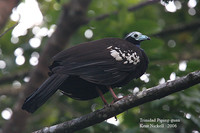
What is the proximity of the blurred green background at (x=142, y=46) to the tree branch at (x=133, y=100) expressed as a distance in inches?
23.9

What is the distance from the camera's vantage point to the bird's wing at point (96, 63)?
3.88m

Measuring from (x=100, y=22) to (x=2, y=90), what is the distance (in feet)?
8.30

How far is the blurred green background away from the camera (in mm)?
4434

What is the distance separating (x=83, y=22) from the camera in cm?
631

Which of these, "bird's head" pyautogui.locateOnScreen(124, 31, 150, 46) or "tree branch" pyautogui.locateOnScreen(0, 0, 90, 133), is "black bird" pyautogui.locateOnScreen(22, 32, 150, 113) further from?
"tree branch" pyautogui.locateOnScreen(0, 0, 90, 133)

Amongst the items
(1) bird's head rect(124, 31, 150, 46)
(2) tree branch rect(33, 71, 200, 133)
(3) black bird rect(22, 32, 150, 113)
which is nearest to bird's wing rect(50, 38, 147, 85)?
(3) black bird rect(22, 32, 150, 113)

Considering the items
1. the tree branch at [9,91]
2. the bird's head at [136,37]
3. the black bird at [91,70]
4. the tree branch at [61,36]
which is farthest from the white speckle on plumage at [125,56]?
the tree branch at [9,91]

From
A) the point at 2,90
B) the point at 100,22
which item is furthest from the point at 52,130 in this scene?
the point at 2,90

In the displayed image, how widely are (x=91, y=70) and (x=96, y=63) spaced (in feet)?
0.46

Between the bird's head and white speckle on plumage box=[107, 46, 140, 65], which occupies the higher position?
white speckle on plumage box=[107, 46, 140, 65]

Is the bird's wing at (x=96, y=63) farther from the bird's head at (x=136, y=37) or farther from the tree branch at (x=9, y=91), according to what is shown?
the tree branch at (x=9, y=91)

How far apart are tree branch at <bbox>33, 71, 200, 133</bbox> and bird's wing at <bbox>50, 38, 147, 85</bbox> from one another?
0.39 m

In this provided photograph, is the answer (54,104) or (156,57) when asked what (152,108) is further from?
(54,104)

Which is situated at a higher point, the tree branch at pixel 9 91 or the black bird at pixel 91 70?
the black bird at pixel 91 70
